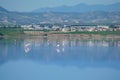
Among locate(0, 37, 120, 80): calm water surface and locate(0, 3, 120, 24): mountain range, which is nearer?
locate(0, 37, 120, 80): calm water surface

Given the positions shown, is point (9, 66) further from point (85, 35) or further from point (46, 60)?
point (85, 35)

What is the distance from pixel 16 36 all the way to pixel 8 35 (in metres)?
0.34

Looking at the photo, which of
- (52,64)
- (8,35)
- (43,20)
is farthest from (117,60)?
(43,20)

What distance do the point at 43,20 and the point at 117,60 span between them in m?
23.3

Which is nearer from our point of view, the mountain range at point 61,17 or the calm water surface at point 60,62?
the calm water surface at point 60,62

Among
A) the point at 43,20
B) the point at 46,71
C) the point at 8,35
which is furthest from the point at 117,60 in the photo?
the point at 43,20

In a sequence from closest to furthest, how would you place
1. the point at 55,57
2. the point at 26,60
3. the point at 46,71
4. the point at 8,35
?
the point at 46,71, the point at 26,60, the point at 55,57, the point at 8,35

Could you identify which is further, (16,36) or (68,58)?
(16,36)

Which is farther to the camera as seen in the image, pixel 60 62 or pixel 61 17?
pixel 61 17

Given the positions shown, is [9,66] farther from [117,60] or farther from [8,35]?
[8,35]

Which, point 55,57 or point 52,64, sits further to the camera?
point 55,57

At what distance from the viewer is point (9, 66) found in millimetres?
8031

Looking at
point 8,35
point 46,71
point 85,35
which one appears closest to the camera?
point 46,71

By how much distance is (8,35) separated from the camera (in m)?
16.5
